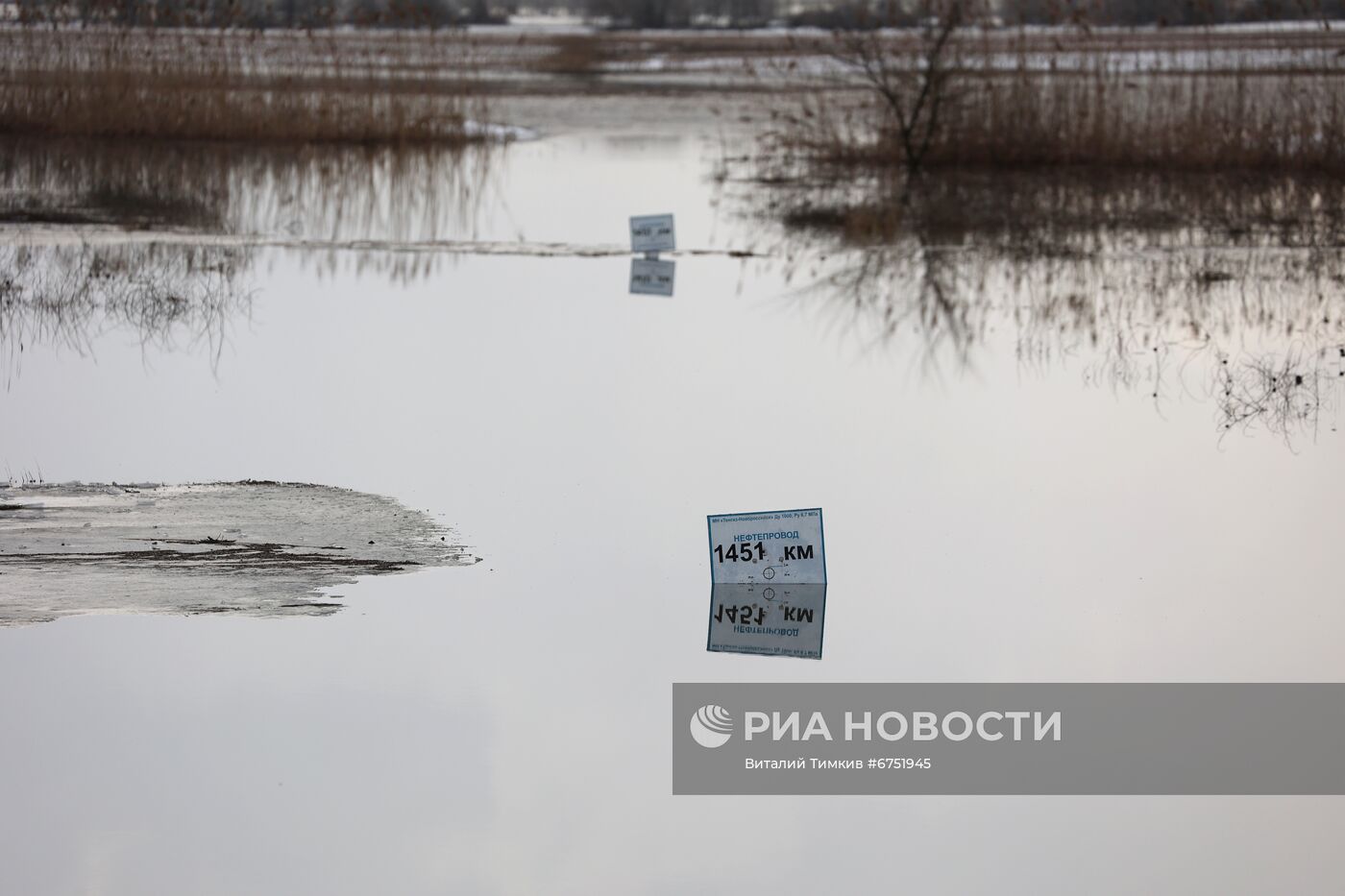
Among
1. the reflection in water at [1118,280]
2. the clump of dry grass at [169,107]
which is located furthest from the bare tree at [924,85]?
the clump of dry grass at [169,107]

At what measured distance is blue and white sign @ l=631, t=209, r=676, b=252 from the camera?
1027 centimetres

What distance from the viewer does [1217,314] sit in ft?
29.3

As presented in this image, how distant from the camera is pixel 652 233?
10320mm

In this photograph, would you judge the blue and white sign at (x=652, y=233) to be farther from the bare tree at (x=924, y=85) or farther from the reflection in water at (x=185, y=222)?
the bare tree at (x=924, y=85)

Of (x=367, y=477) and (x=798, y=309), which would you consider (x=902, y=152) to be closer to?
(x=798, y=309)

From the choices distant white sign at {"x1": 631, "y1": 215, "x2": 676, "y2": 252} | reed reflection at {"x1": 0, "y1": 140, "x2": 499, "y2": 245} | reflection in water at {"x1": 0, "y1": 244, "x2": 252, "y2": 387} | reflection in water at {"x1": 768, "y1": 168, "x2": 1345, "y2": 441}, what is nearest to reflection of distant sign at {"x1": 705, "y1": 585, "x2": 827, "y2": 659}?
reflection in water at {"x1": 768, "y1": 168, "x2": 1345, "y2": 441}

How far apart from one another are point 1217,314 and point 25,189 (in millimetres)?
8880

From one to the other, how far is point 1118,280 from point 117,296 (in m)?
5.36

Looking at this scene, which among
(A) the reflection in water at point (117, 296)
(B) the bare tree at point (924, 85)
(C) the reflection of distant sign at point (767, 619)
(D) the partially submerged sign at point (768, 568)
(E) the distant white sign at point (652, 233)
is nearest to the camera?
(C) the reflection of distant sign at point (767, 619)

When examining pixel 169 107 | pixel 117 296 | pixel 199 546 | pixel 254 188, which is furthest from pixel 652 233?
pixel 169 107

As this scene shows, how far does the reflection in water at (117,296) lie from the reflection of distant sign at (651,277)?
2.06 meters

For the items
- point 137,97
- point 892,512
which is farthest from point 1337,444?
point 137,97

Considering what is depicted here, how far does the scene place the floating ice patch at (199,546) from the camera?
15.4 ft

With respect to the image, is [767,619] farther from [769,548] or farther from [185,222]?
[185,222]
